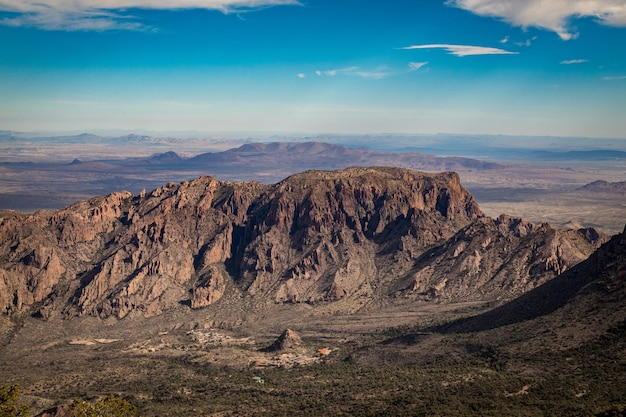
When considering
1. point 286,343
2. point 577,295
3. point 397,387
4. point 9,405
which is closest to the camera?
point 9,405

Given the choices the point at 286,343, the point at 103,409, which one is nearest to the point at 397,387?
the point at 286,343

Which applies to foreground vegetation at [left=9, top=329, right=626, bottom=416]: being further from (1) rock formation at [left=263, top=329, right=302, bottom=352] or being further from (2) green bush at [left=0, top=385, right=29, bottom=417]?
(1) rock formation at [left=263, top=329, right=302, bottom=352]

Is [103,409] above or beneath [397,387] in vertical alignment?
above

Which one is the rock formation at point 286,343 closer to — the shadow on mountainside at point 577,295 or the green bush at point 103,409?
the shadow on mountainside at point 577,295

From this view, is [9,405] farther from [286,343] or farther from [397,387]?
[286,343]

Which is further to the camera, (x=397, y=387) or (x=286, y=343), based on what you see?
(x=286, y=343)

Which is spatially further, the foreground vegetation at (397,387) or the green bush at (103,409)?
the foreground vegetation at (397,387)

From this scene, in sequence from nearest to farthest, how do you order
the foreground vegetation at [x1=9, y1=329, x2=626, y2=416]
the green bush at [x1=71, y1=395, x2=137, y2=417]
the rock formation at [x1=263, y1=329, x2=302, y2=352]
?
the green bush at [x1=71, y1=395, x2=137, y2=417] → the foreground vegetation at [x1=9, y1=329, x2=626, y2=416] → the rock formation at [x1=263, y1=329, x2=302, y2=352]

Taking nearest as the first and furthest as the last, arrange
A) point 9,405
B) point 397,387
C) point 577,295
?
point 9,405 → point 397,387 → point 577,295

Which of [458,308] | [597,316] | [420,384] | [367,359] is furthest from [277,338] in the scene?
[597,316]

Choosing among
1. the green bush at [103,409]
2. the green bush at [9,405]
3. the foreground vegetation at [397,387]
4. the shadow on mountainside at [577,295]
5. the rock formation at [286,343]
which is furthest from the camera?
the rock formation at [286,343]

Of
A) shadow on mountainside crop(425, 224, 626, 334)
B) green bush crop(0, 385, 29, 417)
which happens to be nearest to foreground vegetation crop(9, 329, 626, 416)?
green bush crop(0, 385, 29, 417)

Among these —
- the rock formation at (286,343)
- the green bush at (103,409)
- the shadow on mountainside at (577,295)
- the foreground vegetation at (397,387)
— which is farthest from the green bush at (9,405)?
the shadow on mountainside at (577,295)
